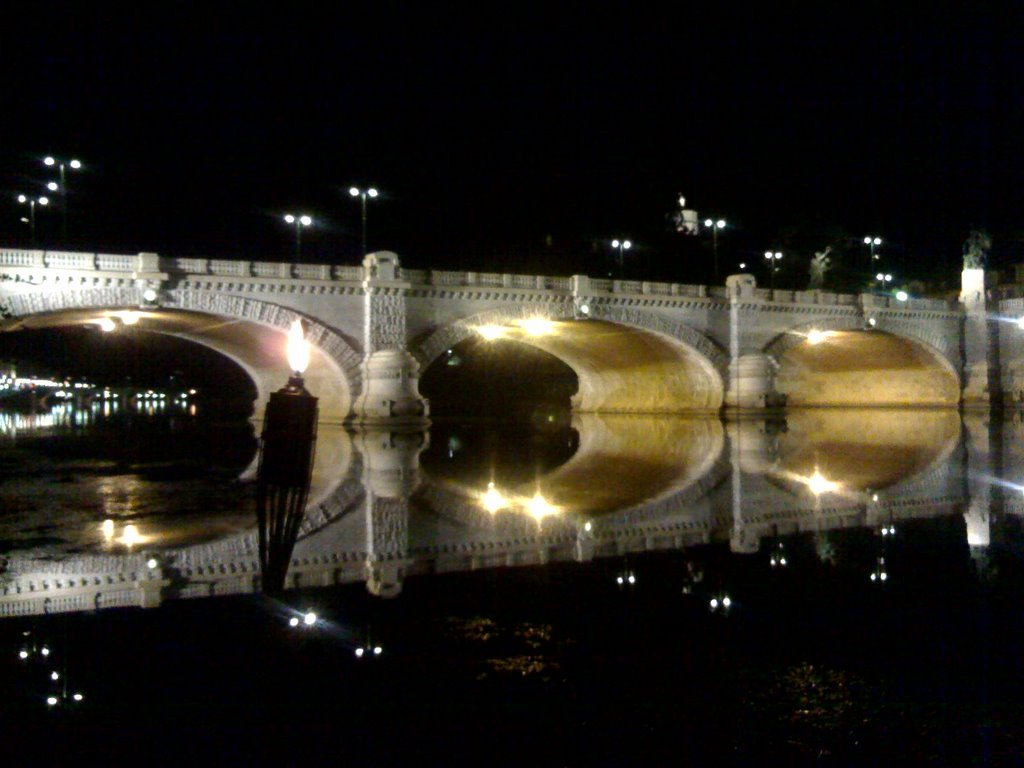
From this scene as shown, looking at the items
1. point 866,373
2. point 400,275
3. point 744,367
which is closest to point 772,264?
point 866,373

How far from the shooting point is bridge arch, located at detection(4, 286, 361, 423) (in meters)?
29.6

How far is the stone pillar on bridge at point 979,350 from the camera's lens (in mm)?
52750

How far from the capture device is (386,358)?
1358 inches

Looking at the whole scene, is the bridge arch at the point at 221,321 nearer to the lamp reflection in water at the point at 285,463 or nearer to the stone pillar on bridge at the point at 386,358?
the stone pillar on bridge at the point at 386,358

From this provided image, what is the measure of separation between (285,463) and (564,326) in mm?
28764

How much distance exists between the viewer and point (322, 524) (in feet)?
38.1

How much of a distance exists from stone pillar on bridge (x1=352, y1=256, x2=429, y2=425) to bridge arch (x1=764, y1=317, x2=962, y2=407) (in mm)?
21474

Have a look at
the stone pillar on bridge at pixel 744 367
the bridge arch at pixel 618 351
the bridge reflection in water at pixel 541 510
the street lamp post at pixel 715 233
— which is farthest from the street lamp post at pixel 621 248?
the bridge reflection in water at pixel 541 510

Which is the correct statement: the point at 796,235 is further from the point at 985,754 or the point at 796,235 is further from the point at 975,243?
the point at 985,754

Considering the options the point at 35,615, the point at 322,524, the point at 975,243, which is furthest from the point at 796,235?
the point at 35,615

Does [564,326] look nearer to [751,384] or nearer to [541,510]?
[751,384]

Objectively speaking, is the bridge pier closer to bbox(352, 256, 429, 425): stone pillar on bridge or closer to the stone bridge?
the stone bridge

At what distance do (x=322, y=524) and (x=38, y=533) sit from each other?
11.4 ft

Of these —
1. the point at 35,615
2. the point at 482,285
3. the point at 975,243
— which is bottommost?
the point at 35,615
